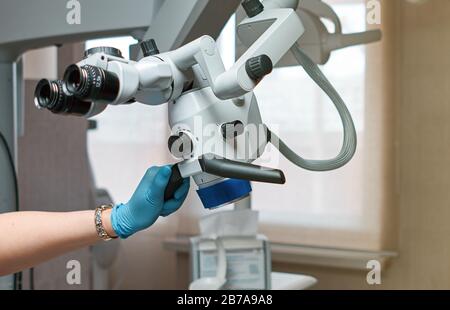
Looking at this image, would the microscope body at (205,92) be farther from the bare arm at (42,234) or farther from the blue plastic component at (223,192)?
the bare arm at (42,234)

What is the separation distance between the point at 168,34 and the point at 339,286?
0.93m

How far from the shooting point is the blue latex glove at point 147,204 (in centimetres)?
58

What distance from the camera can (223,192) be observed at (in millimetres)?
530

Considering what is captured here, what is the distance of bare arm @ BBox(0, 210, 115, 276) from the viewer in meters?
0.62

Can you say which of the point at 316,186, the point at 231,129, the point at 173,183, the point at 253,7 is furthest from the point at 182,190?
the point at 316,186

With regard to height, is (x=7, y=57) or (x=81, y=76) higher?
(x=7, y=57)

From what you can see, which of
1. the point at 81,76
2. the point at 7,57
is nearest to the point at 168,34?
the point at 81,76

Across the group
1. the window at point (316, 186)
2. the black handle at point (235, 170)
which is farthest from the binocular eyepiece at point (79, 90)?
the window at point (316, 186)

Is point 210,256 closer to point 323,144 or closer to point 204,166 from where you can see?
point 323,144


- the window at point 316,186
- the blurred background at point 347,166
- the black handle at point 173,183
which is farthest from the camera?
the window at point 316,186

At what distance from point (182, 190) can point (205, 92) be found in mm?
142

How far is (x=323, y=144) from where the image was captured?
1.33 metres

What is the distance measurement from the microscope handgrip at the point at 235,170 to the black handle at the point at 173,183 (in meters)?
0.07

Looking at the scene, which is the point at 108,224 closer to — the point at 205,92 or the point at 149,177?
the point at 149,177
